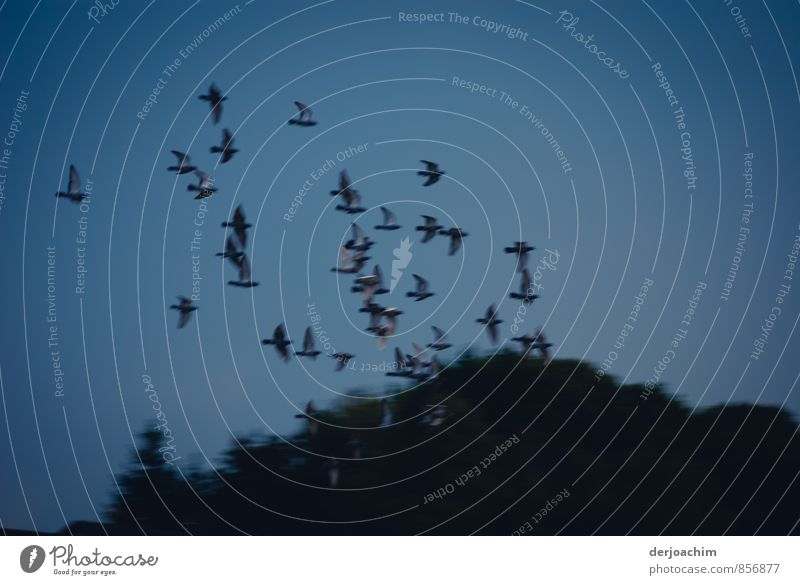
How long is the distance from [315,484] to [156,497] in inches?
85.2

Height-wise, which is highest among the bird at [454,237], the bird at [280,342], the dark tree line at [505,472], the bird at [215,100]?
the bird at [215,100]

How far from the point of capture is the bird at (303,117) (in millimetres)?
17237

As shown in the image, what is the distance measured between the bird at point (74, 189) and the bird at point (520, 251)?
5893 millimetres

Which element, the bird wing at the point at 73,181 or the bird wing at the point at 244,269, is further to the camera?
the bird wing at the point at 244,269

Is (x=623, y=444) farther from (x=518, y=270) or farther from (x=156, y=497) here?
(x=156, y=497)

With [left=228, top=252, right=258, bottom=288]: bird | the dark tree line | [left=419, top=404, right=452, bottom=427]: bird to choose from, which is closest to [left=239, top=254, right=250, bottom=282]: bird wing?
[left=228, top=252, right=258, bottom=288]: bird

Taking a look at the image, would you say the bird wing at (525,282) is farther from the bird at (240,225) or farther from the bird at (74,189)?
the bird at (74,189)

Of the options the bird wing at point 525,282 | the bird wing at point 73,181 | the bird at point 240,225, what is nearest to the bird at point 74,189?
the bird wing at point 73,181

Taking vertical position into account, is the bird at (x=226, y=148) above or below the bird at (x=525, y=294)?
above

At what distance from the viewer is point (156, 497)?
16.9 meters

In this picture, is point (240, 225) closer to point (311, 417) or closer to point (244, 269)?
point (244, 269)

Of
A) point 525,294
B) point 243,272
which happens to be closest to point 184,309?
point 243,272

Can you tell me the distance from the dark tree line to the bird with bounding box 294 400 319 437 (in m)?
0.09

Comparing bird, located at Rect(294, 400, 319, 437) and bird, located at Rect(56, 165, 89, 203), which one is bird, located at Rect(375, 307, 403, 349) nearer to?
bird, located at Rect(294, 400, 319, 437)
